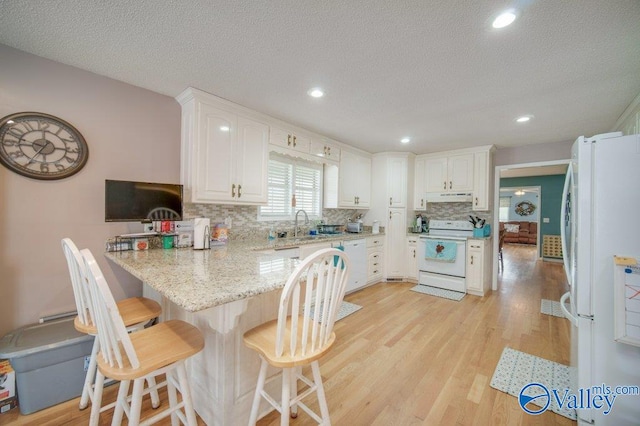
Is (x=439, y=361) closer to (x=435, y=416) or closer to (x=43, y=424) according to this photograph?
(x=435, y=416)

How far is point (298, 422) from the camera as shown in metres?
1.55

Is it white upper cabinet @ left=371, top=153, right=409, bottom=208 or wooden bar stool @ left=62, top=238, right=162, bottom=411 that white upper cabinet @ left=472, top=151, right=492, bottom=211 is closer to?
white upper cabinet @ left=371, top=153, right=409, bottom=208

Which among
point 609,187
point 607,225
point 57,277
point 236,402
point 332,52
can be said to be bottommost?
point 236,402

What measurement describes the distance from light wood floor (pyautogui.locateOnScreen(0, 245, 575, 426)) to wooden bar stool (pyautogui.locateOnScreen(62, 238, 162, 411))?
0.25 meters

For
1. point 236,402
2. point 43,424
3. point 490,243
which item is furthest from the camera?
point 490,243

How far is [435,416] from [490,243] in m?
3.49

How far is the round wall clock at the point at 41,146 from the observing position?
5.86 feet

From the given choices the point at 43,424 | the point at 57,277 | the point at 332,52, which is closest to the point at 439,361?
the point at 332,52

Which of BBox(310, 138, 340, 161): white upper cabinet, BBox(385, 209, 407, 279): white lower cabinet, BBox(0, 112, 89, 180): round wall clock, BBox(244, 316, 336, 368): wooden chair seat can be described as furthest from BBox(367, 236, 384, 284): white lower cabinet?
BBox(0, 112, 89, 180): round wall clock

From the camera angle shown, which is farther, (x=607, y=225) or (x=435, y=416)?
(x=435, y=416)

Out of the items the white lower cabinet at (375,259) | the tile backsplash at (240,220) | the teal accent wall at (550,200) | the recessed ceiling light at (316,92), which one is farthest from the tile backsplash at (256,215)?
the teal accent wall at (550,200)

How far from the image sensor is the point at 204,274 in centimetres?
133

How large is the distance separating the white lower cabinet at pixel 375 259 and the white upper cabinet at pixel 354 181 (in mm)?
686

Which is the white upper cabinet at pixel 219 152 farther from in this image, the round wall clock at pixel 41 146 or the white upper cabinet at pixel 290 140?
the round wall clock at pixel 41 146
